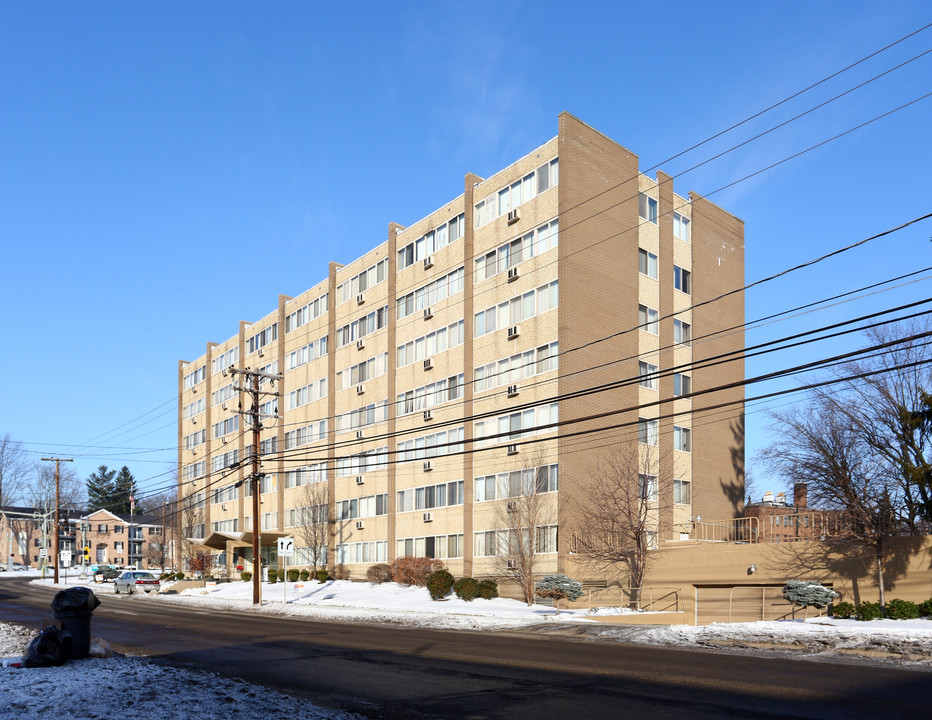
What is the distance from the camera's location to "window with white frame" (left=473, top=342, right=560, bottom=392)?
4041 cm

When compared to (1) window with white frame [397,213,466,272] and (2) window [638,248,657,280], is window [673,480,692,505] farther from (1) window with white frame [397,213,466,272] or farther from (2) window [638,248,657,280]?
(1) window with white frame [397,213,466,272]

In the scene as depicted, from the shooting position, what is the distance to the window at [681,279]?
47.1 meters

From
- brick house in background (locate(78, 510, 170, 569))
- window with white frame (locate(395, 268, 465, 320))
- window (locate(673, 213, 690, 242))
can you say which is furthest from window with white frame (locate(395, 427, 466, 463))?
brick house in background (locate(78, 510, 170, 569))

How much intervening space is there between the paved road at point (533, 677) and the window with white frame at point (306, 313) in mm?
41304

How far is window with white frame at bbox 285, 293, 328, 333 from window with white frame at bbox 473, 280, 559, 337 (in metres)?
20.1

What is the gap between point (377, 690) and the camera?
12.6 meters

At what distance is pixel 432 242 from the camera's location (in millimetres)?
50125

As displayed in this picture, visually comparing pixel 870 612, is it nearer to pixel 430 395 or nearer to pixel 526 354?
pixel 526 354

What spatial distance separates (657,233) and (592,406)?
1126 cm

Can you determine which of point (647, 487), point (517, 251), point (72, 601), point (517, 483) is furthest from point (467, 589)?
point (72, 601)

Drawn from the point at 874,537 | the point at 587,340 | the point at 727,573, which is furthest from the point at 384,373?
the point at 874,537

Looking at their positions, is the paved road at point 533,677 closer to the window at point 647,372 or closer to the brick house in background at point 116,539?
the window at point 647,372

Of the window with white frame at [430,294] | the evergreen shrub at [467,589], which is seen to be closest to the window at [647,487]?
the evergreen shrub at [467,589]

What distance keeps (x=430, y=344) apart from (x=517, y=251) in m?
8.84
